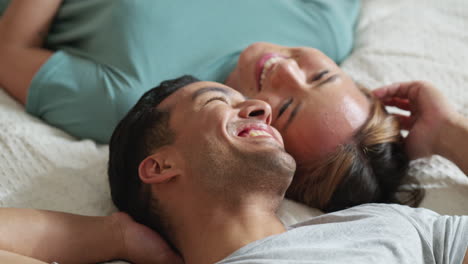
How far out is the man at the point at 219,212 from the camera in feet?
3.27

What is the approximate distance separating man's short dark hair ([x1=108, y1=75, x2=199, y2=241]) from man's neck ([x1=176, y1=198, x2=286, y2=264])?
0.09 m

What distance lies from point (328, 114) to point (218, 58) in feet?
1.73

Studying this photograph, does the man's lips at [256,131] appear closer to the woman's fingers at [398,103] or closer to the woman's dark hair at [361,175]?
the woman's dark hair at [361,175]

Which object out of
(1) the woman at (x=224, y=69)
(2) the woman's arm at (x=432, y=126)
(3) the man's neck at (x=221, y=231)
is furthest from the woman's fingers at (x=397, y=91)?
(3) the man's neck at (x=221, y=231)

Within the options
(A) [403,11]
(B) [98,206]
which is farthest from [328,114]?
(A) [403,11]

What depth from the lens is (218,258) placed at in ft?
3.28

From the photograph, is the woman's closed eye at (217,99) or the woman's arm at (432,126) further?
the woman's arm at (432,126)

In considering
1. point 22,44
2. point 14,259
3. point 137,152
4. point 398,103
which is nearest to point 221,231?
point 137,152

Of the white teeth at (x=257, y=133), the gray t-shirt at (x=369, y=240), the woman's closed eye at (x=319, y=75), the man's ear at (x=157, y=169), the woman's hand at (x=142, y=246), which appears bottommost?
the woman's hand at (x=142, y=246)

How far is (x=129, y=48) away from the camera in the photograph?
1505mm

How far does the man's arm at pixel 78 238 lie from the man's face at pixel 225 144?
0.18 meters

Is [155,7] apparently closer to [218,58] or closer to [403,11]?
[218,58]

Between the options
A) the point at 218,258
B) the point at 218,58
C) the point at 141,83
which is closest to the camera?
the point at 218,258

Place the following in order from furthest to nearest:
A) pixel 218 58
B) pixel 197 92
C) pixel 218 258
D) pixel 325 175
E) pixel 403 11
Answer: pixel 403 11
pixel 218 58
pixel 325 175
pixel 197 92
pixel 218 258
